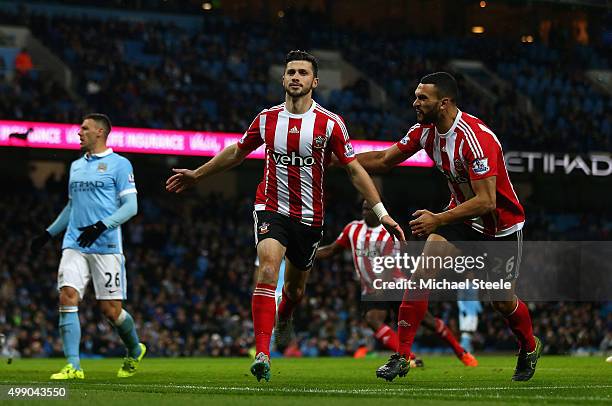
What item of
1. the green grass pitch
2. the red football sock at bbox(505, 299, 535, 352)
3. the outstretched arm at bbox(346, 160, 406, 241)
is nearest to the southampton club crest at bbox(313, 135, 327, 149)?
the outstretched arm at bbox(346, 160, 406, 241)

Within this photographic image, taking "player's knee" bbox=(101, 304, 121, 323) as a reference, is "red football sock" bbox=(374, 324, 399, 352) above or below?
below

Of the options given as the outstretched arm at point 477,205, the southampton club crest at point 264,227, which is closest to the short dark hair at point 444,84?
the outstretched arm at point 477,205

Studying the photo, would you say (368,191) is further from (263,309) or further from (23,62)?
(23,62)

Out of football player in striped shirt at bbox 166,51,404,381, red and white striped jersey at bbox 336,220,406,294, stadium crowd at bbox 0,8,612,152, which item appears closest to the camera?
football player in striped shirt at bbox 166,51,404,381

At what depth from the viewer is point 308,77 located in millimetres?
8484

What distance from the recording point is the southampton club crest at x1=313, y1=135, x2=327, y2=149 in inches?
335

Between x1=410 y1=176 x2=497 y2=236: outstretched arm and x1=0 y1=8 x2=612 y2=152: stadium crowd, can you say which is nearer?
x1=410 y1=176 x2=497 y2=236: outstretched arm

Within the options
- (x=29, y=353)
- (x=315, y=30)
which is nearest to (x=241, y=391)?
(x=29, y=353)

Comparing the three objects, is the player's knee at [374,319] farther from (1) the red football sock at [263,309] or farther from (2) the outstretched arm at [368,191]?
(1) the red football sock at [263,309]

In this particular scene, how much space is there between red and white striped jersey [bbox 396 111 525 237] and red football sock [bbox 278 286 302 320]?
1.56m

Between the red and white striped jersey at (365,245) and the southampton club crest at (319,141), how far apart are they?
5.51m

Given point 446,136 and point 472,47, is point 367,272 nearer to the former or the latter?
point 446,136

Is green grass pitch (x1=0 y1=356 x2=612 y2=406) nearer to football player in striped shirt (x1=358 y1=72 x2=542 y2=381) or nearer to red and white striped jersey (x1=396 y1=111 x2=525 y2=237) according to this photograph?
football player in striped shirt (x1=358 y1=72 x2=542 y2=381)

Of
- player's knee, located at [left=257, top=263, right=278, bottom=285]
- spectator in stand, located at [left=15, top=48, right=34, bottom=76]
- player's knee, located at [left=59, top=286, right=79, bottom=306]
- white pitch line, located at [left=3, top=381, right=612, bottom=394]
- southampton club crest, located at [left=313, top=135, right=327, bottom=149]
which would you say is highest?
spectator in stand, located at [left=15, top=48, right=34, bottom=76]
